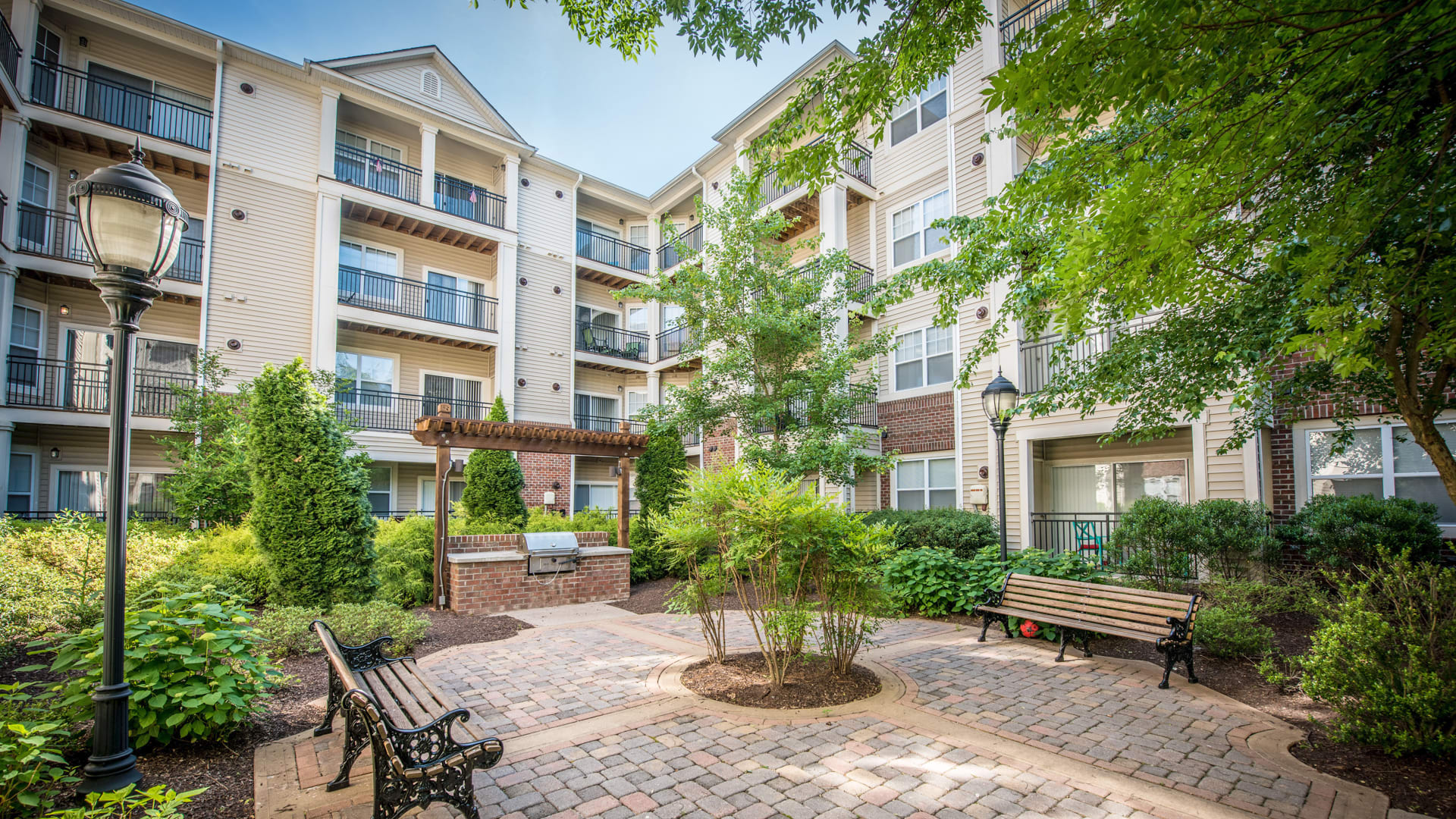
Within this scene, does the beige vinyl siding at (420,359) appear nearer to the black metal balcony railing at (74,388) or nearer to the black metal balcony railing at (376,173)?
the black metal balcony railing at (74,388)

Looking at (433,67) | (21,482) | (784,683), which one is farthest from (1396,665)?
(433,67)

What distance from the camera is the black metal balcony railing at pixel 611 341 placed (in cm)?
2191

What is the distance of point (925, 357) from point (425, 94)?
642 inches

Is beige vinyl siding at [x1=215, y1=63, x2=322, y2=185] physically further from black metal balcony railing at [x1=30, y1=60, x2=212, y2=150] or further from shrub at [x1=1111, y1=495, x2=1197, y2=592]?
shrub at [x1=1111, y1=495, x2=1197, y2=592]

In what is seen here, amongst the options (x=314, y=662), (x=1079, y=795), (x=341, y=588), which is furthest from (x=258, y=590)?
(x=1079, y=795)

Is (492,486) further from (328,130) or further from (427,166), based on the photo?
(328,130)

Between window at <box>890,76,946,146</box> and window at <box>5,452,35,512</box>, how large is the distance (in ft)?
68.6

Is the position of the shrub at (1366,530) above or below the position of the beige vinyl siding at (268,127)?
below

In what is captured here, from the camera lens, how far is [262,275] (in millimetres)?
15531

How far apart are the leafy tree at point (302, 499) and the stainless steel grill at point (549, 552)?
93.1 inches

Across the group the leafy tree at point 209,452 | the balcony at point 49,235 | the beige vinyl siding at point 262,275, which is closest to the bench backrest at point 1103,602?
the leafy tree at point 209,452

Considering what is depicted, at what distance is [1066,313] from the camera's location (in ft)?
14.2

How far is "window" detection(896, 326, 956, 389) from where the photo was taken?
14.6 meters

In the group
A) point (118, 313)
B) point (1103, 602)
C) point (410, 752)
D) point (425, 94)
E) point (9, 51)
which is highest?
point (425, 94)
